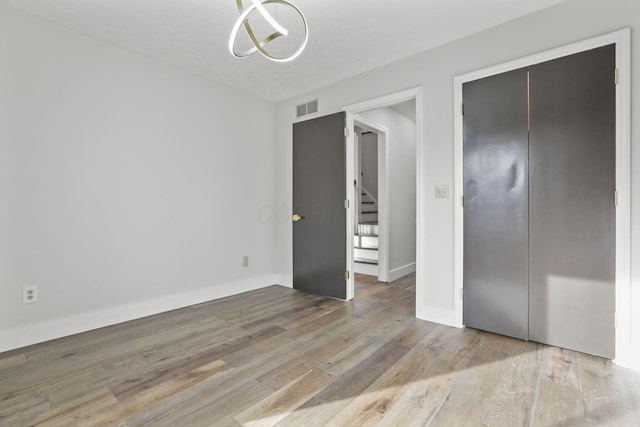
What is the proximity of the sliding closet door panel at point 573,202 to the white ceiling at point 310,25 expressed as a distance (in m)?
0.65

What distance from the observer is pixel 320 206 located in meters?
3.79

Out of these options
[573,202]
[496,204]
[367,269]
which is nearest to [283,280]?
[367,269]

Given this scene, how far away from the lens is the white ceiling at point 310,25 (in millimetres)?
2256

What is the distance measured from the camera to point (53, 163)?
2.48 metres

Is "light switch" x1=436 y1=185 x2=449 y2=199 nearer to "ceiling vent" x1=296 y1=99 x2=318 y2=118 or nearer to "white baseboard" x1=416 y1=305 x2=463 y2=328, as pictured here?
"white baseboard" x1=416 y1=305 x2=463 y2=328

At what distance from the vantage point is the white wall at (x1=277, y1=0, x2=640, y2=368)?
198 cm

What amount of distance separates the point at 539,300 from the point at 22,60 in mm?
4368

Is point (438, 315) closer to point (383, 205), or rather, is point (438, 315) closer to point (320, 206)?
point (320, 206)

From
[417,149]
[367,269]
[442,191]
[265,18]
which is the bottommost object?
[367,269]

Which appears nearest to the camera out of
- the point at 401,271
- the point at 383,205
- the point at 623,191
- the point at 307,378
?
the point at 307,378

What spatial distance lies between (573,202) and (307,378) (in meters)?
2.21

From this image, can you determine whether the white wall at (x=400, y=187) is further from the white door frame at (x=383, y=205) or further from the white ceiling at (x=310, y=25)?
the white ceiling at (x=310, y=25)

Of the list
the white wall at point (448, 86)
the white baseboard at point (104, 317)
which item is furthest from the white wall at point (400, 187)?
the white baseboard at point (104, 317)

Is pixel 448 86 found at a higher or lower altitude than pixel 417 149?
higher
